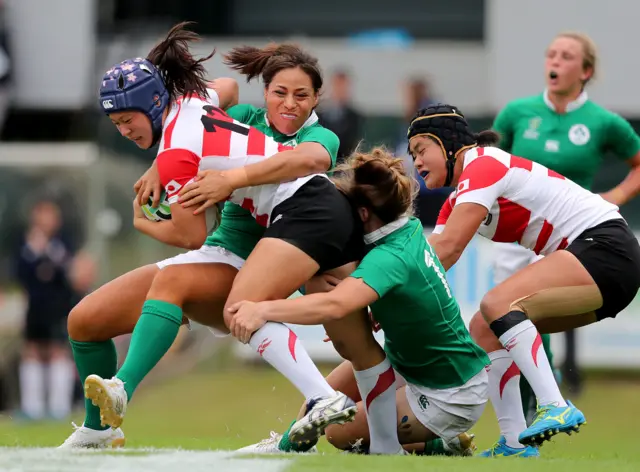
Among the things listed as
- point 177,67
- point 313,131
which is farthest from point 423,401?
point 177,67

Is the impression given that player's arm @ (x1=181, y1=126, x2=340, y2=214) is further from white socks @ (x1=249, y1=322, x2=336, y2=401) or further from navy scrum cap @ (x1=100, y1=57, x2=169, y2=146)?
white socks @ (x1=249, y1=322, x2=336, y2=401)

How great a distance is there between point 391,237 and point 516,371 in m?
1.08

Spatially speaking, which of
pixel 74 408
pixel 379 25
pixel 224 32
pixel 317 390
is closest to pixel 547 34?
pixel 379 25

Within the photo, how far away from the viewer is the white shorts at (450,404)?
18.5 feet

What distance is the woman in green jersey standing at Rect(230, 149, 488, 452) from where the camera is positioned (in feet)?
17.1

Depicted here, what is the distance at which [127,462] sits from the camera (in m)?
4.61

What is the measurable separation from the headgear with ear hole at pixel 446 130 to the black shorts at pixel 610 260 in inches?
27.4

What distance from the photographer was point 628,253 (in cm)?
598

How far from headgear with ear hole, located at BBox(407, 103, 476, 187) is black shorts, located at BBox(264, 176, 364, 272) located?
707mm

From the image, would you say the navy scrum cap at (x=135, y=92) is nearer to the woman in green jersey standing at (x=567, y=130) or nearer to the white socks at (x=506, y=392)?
the white socks at (x=506, y=392)

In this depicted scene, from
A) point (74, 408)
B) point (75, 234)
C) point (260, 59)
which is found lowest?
point (74, 408)

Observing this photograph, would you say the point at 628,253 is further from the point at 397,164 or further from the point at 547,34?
the point at 547,34

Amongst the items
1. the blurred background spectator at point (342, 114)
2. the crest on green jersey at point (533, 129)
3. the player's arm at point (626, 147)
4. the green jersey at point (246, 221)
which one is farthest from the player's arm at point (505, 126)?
the blurred background spectator at point (342, 114)

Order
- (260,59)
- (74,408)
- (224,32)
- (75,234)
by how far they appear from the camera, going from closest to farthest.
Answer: (260,59) < (74,408) < (75,234) < (224,32)
